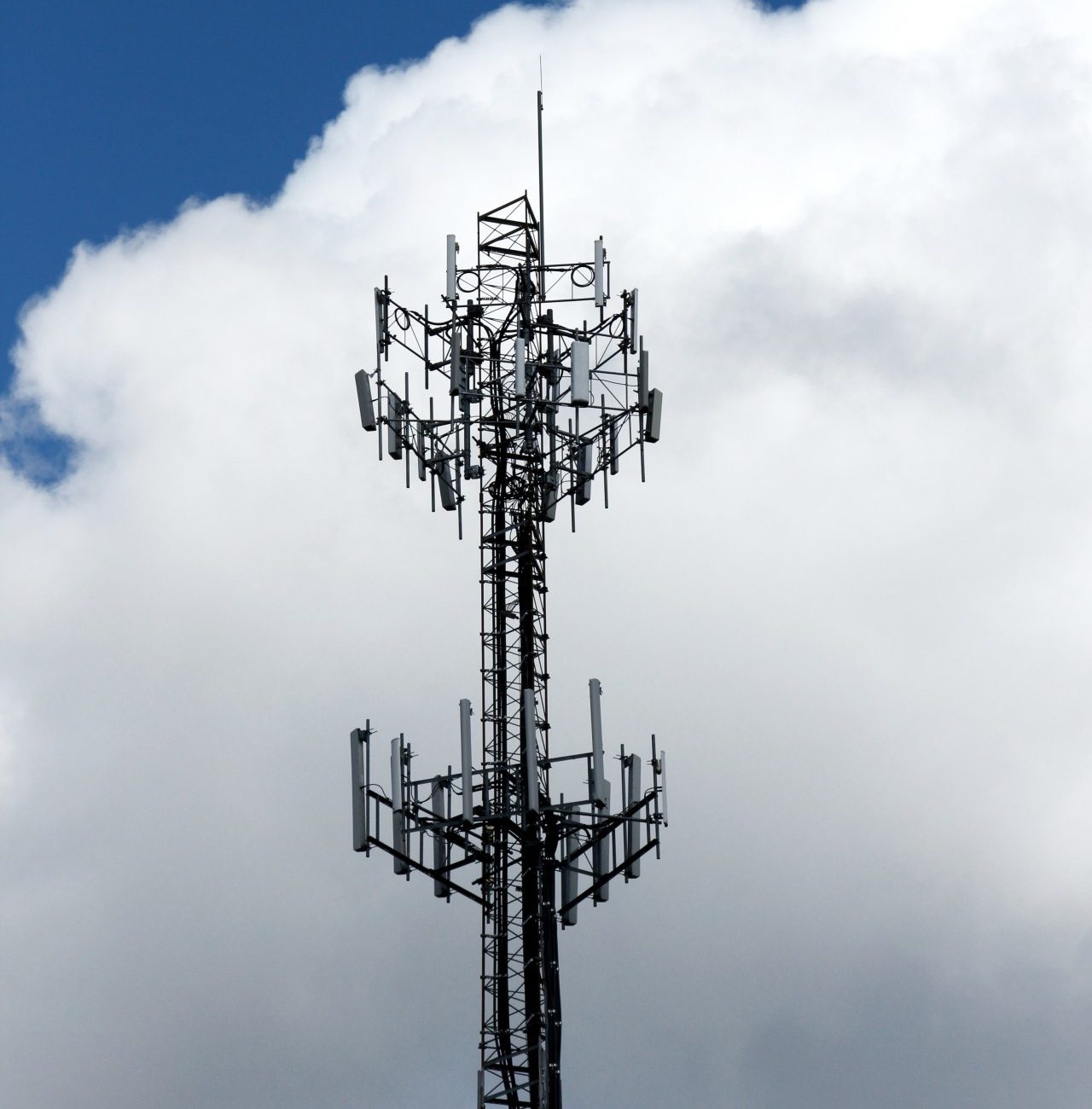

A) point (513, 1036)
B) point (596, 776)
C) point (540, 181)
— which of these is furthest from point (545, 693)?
point (540, 181)

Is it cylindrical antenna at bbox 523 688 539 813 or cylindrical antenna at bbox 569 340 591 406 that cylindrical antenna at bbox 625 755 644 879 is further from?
cylindrical antenna at bbox 569 340 591 406

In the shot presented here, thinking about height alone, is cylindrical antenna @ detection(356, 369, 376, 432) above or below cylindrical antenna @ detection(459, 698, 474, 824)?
above

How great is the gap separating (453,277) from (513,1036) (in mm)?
17877

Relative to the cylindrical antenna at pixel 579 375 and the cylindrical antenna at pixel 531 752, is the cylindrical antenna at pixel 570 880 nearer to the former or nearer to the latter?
the cylindrical antenna at pixel 531 752

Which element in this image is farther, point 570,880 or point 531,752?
point 570,880

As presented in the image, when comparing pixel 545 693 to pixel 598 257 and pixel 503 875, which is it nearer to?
pixel 503 875

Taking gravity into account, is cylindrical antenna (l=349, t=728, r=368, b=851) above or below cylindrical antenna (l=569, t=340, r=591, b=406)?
below

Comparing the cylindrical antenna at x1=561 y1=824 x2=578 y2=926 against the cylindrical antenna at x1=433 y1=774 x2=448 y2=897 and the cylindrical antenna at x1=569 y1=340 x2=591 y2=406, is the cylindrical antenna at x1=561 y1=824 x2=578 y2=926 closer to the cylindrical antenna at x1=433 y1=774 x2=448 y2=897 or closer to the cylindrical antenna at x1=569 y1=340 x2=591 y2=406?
the cylindrical antenna at x1=433 y1=774 x2=448 y2=897

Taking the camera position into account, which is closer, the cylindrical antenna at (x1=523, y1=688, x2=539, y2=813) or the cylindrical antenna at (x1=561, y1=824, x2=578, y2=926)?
the cylindrical antenna at (x1=523, y1=688, x2=539, y2=813)

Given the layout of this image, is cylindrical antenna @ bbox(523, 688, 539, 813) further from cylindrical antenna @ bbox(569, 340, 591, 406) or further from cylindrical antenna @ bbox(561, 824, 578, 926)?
cylindrical antenna @ bbox(569, 340, 591, 406)

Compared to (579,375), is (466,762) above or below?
below

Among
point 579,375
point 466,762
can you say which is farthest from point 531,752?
point 579,375

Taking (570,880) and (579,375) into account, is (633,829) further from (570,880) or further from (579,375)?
(579,375)

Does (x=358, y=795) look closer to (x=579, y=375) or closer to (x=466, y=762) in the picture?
(x=466, y=762)
